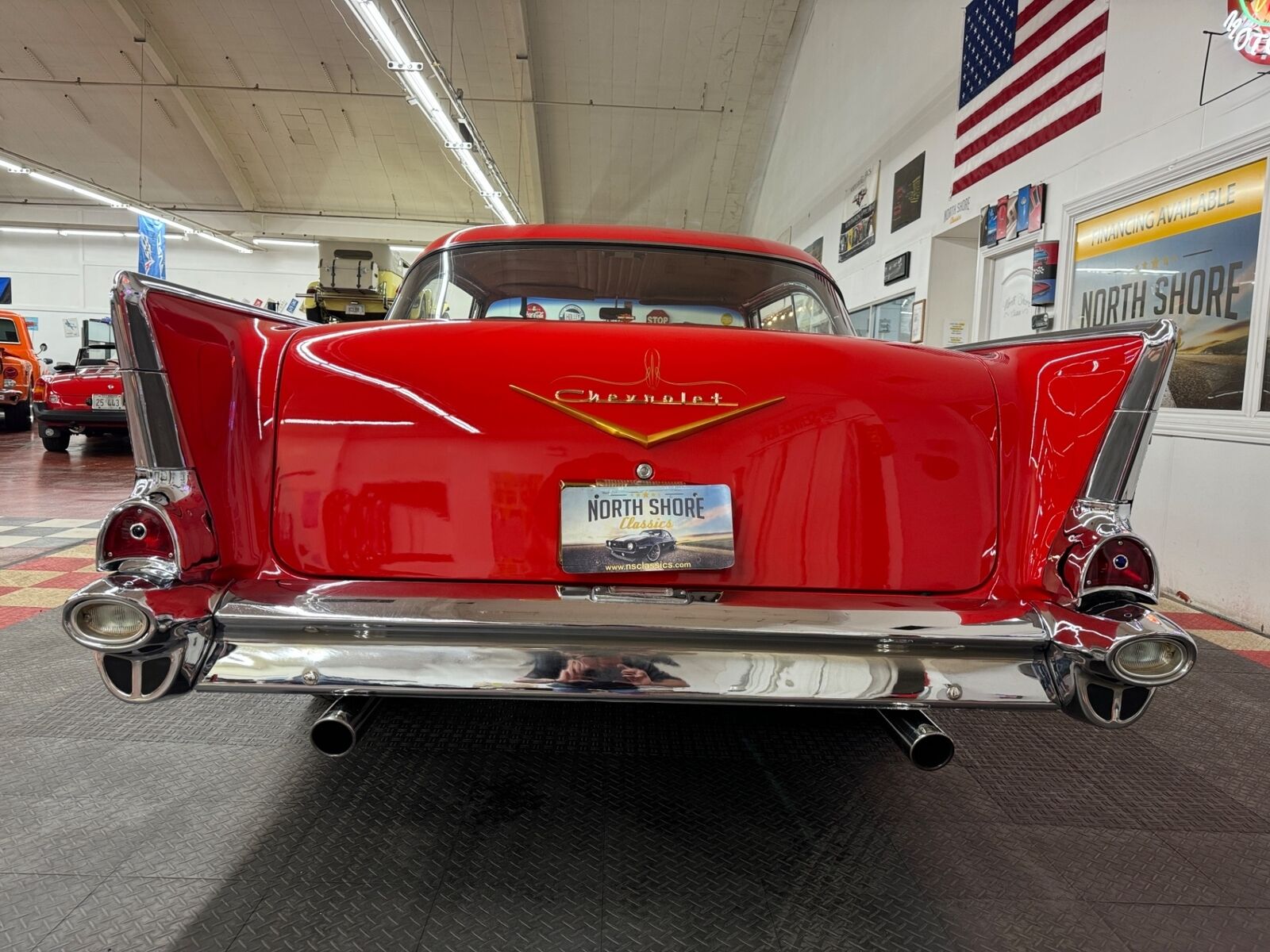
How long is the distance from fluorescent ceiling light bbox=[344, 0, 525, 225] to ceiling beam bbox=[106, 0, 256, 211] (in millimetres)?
5041

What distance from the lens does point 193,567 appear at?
4.75ft

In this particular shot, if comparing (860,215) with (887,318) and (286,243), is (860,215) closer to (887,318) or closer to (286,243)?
(887,318)

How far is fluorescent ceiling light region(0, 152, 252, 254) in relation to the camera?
14141 mm

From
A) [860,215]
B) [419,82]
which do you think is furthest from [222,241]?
[860,215]

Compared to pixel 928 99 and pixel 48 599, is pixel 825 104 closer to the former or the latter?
pixel 928 99

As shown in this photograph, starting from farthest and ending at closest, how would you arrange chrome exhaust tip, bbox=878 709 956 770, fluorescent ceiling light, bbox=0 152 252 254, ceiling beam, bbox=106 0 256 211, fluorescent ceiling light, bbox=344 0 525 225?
1. fluorescent ceiling light, bbox=0 152 252 254
2. ceiling beam, bbox=106 0 256 211
3. fluorescent ceiling light, bbox=344 0 525 225
4. chrome exhaust tip, bbox=878 709 956 770

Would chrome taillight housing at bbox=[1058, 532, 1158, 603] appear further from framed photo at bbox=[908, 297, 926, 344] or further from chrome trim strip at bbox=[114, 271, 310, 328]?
framed photo at bbox=[908, 297, 926, 344]

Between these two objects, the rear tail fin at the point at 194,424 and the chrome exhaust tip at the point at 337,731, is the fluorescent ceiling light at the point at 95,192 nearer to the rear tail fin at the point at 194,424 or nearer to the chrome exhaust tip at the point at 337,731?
the rear tail fin at the point at 194,424

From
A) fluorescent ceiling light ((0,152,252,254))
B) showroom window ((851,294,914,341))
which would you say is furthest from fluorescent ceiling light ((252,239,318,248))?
showroom window ((851,294,914,341))

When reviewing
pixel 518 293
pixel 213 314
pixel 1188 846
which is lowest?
pixel 1188 846

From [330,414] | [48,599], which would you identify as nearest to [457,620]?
[330,414]

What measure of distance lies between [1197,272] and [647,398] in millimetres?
4010

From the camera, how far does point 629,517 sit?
154 centimetres

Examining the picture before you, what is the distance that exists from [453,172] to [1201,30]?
612 inches
